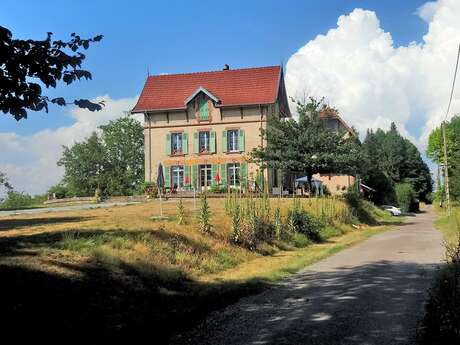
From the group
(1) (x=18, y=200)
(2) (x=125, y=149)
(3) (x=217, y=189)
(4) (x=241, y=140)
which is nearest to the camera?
(3) (x=217, y=189)

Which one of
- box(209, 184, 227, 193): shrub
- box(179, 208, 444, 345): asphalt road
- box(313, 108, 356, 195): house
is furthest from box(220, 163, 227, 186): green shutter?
box(179, 208, 444, 345): asphalt road

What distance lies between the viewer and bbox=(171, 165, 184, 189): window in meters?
48.4


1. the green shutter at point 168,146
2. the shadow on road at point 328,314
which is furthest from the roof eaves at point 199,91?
the shadow on road at point 328,314

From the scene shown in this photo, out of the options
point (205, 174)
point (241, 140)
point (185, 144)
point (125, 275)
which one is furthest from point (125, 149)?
point (125, 275)

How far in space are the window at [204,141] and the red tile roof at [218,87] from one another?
297cm

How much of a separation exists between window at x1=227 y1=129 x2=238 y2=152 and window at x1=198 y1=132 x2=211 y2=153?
6.25ft

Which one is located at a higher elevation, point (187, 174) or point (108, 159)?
point (108, 159)

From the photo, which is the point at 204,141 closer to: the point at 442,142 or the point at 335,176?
the point at 335,176

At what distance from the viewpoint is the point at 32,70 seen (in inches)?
217

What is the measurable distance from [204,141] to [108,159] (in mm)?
37857

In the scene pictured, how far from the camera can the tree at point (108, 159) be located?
80438 mm

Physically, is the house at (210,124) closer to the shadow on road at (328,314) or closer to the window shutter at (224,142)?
the window shutter at (224,142)

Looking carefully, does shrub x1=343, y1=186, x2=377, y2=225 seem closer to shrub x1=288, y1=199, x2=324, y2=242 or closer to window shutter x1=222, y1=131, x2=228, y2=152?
shrub x1=288, y1=199, x2=324, y2=242

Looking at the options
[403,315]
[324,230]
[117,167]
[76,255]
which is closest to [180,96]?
[324,230]
